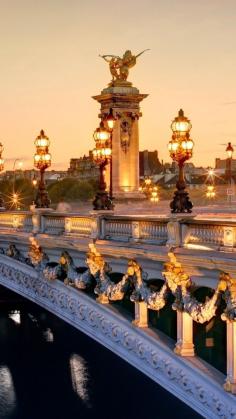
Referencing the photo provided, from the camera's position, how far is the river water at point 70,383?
29952mm

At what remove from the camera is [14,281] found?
3088 centimetres

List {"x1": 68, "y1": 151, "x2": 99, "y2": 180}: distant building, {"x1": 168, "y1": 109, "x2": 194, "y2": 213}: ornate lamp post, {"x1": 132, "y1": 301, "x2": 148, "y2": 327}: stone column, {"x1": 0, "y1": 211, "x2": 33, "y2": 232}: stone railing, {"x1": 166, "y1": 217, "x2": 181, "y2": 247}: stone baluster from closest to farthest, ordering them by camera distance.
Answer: {"x1": 166, "y1": 217, "x2": 181, "y2": 247}: stone baluster
{"x1": 168, "y1": 109, "x2": 194, "y2": 213}: ornate lamp post
{"x1": 132, "y1": 301, "x2": 148, "y2": 327}: stone column
{"x1": 0, "y1": 211, "x2": 33, "y2": 232}: stone railing
{"x1": 68, "y1": 151, "x2": 99, "y2": 180}: distant building

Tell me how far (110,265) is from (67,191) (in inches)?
3175

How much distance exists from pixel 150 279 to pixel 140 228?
1286 mm

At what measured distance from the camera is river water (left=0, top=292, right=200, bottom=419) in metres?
30.0

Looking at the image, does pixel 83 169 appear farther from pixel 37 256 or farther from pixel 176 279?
pixel 176 279

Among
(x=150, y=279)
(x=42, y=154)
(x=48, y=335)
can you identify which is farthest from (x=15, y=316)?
(x=150, y=279)

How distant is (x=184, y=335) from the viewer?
1928 centimetres

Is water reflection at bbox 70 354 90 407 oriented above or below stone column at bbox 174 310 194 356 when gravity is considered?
below

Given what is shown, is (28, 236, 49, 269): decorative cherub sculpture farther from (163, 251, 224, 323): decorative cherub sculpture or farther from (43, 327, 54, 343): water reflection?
(43, 327, 54, 343): water reflection

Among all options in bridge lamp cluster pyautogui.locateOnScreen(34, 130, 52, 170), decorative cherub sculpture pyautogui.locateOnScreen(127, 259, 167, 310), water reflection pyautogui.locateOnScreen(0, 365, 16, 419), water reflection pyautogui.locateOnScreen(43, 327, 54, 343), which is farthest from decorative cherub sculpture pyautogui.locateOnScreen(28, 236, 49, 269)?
water reflection pyautogui.locateOnScreen(43, 327, 54, 343)

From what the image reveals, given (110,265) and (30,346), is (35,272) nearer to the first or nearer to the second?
(110,265)

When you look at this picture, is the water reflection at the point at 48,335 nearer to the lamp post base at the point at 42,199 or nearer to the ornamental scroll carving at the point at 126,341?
the ornamental scroll carving at the point at 126,341

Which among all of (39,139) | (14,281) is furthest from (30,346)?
(39,139)
